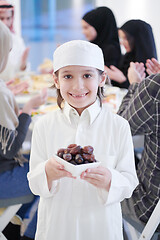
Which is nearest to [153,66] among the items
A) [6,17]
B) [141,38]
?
[141,38]

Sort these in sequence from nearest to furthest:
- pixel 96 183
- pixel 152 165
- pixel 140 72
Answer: pixel 96 183 < pixel 152 165 < pixel 140 72

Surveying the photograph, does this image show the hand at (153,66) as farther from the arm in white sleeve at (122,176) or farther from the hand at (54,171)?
the hand at (54,171)

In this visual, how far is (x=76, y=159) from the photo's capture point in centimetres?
86

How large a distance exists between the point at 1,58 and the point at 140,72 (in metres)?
0.72

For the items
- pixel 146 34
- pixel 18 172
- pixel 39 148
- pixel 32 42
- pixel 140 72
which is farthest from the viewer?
pixel 32 42

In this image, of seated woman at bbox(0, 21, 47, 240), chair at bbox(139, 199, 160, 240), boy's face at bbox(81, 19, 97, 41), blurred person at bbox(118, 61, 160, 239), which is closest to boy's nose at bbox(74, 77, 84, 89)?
blurred person at bbox(118, 61, 160, 239)

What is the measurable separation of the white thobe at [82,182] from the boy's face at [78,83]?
53 millimetres

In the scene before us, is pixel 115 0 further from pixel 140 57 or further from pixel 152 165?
pixel 152 165

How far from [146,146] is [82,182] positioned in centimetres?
46

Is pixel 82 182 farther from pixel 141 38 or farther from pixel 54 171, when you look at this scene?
pixel 141 38

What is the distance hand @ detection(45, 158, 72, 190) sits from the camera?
2.99ft

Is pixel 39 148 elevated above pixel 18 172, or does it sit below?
above

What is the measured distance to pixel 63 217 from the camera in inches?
41.1

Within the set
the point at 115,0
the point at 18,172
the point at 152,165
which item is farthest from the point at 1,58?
the point at 115,0
